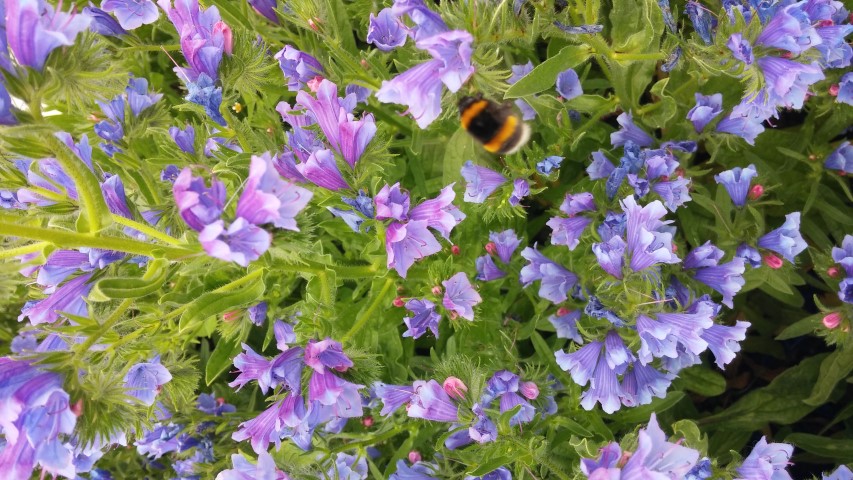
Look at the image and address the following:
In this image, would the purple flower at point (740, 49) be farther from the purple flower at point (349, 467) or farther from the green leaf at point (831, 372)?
the purple flower at point (349, 467)

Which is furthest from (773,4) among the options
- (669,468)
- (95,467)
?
(95,467)

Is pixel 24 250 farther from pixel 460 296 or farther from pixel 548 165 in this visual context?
pixel 548 165

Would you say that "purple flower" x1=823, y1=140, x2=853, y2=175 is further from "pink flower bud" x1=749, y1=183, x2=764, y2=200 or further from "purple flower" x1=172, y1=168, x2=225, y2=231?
"purple flower" x1=172, y1=168, x2=225, y2=231

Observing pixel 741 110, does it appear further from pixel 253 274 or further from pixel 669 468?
pixel 253 274

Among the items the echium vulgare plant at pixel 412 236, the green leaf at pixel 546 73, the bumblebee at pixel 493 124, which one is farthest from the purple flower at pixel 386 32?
the green leaf at pixel 546 73

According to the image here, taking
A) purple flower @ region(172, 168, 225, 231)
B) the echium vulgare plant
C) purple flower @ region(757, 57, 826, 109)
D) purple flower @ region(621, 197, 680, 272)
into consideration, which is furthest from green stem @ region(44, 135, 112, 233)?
purple flower @ region(757, 57, 826, 109)

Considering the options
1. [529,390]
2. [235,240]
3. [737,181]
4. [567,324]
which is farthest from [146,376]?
[737,181]
